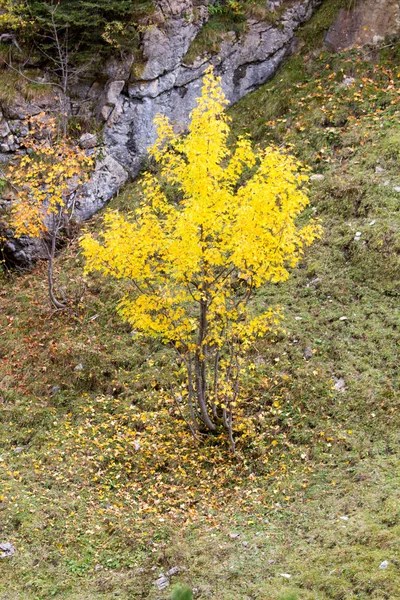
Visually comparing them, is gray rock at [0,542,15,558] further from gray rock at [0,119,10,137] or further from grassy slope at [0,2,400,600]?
gray rock at [0,119,10,137]

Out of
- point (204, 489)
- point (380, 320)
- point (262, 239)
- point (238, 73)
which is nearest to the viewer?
point (262, 239)

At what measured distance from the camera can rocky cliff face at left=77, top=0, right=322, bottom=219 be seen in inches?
559

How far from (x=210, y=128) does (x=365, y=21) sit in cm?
988

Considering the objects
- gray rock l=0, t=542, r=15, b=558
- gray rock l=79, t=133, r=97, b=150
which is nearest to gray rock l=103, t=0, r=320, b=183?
gray rock l=79, t=133, r=97, b=150

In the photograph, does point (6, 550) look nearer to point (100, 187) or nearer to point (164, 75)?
point (100, 187)

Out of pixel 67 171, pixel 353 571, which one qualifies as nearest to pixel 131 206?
pixel 67 171

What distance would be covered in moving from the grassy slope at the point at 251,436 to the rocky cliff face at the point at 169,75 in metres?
2.71

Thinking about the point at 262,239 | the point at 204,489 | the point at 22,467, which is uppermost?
the point at 262,239

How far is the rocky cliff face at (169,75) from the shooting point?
559 inches

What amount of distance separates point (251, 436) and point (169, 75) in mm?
10576

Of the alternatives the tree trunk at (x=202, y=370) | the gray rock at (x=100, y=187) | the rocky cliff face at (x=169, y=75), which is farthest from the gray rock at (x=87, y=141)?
the tree trunk at (x=202, y=370)

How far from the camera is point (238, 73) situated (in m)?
15.0

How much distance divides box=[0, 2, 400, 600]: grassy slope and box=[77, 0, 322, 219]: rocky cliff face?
107 inches

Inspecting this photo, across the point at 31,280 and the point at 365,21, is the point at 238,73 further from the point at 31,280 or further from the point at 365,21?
the point at 31,280
